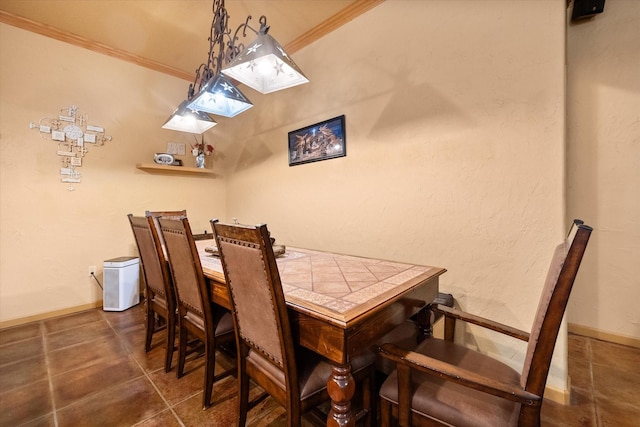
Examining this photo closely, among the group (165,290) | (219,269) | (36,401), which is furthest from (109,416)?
(219,269)

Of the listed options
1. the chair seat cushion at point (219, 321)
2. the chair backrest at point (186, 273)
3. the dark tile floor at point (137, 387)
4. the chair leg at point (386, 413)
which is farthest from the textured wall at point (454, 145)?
the chair backrest at point (186, 273)

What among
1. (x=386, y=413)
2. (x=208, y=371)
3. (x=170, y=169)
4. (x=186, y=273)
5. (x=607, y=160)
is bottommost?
(x=208, y=371)

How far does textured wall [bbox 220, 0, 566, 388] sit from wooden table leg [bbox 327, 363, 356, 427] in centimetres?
134

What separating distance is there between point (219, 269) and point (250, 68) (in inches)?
49.4

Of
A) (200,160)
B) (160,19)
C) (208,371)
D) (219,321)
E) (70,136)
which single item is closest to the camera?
(208,371)

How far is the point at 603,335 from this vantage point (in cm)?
211

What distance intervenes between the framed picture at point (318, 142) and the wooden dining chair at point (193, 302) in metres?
1.60

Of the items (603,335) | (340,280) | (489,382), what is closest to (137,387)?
(340,280)

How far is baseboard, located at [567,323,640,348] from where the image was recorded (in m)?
2.00

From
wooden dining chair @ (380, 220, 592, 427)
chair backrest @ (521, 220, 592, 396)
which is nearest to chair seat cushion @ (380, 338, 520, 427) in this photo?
wooden dining chair @ (380, 220, 592, 427)

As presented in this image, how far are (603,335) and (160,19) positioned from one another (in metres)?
4.86

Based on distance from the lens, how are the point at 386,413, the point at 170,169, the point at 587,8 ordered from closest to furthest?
the point at 386,413 → the point at 587,8 → the point at 170,169

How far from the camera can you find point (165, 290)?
1.80 m

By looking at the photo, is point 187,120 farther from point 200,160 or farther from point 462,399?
point 462,399
